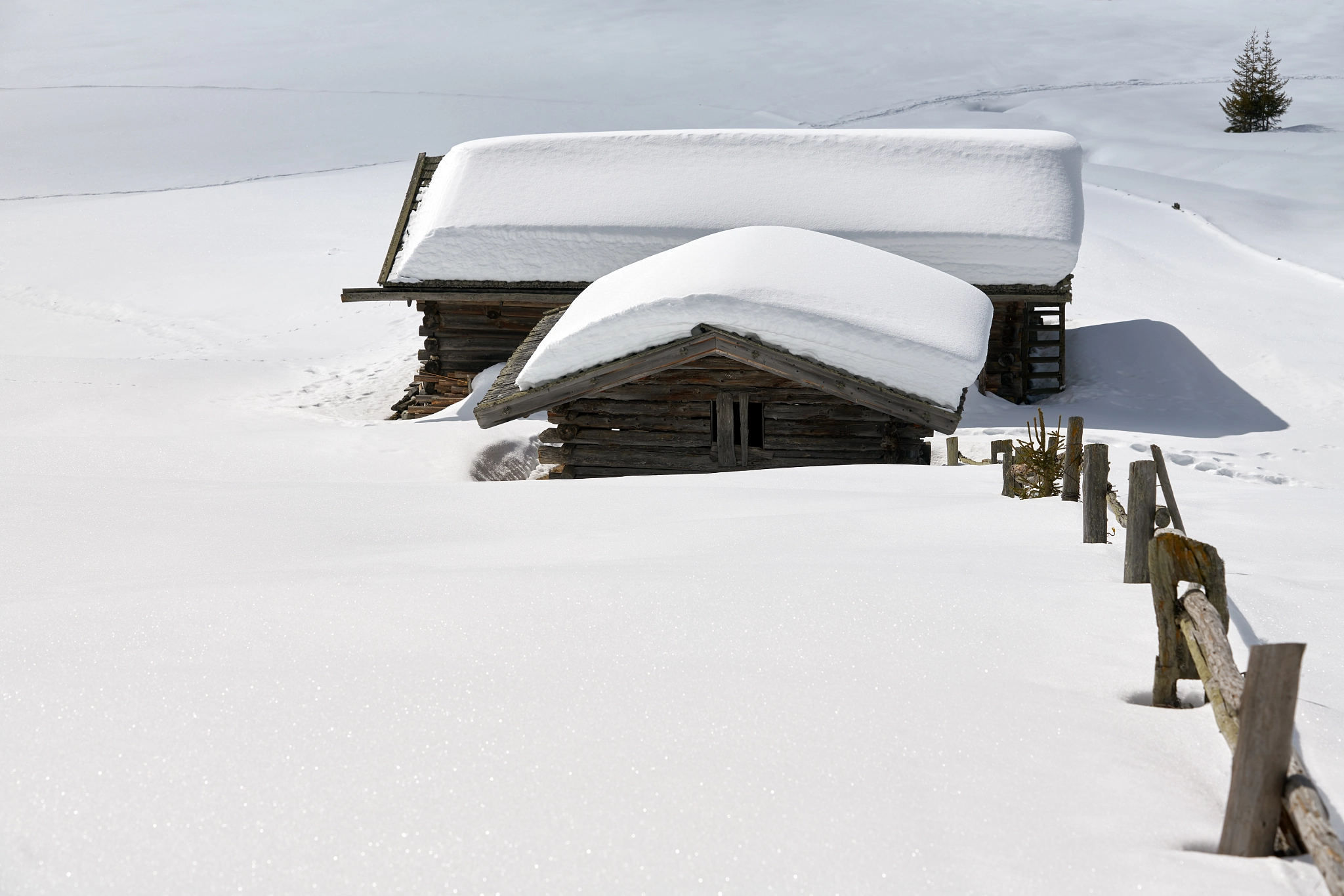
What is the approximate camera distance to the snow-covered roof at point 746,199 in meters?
16.3

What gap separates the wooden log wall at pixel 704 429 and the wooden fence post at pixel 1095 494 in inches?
203

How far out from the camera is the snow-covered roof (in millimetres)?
16281

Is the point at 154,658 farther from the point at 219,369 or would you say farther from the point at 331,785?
the point at 219,369

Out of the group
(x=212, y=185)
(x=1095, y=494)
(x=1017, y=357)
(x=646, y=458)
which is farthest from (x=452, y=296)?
(x=212, y=185)

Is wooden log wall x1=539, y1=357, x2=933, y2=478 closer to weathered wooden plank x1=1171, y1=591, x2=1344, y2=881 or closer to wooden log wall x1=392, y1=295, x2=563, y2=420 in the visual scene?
wooden log wall x1=392, y1=295, x2=563, y2=420

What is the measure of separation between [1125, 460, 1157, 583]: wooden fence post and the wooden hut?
40.3 ft

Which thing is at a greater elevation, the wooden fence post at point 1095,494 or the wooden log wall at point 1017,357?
the wooden log wall at point 1017,357

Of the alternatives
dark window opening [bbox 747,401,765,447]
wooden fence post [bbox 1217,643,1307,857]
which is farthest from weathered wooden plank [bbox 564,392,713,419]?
wooden fence post [bbox 1217,643,1307,857]

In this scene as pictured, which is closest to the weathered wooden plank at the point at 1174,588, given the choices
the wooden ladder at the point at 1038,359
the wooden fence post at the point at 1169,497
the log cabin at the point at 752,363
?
the wooden fence post at the point at 1169,497

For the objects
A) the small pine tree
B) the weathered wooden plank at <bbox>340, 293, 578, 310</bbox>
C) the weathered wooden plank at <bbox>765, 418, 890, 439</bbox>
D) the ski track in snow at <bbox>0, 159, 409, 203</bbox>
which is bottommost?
the weathered wooden plank at <bbox>765, 418, 890, 439</bbox>

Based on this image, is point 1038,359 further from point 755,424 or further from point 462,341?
point 462,341

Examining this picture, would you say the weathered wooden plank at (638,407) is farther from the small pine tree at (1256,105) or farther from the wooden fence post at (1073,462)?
the small pine tree at (1256,105)

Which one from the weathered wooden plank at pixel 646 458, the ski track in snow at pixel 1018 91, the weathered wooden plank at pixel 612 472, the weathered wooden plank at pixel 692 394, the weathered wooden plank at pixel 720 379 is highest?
the ski track in snow at pixel 1018 91

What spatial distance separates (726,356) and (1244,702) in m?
8.38
